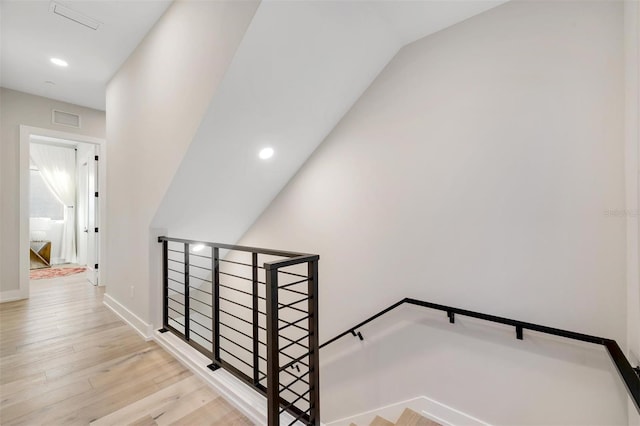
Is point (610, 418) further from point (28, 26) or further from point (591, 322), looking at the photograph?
point (28, 26)

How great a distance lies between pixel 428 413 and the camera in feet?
6.84

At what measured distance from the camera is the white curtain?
600 cm

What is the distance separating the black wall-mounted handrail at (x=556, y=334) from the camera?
1.02m

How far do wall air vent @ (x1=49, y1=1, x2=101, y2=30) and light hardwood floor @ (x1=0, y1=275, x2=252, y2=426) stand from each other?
292cm

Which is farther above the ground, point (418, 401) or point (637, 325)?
point (637, 325)

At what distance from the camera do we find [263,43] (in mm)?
1680

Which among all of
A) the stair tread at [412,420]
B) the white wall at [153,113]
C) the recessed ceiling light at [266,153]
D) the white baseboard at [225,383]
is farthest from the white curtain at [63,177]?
the stair tread at [412,420]

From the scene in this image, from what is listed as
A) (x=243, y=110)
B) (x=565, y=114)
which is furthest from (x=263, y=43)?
(x=565, y=114)

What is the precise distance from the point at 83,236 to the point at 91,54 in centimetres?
484

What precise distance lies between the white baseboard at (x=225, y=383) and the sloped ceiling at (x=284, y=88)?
1.11m

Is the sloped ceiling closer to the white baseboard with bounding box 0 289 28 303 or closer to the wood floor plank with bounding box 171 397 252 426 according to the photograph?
the wood floor plank with bounding box 171 397 252 426

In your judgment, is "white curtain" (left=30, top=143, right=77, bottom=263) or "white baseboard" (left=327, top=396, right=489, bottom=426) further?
"white curtain" (left=30, top=143, right=77, bottom=263)

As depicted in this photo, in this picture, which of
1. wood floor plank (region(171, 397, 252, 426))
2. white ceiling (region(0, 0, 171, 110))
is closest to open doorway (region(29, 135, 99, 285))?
white ceiling (region(0, 0, 171, 110))

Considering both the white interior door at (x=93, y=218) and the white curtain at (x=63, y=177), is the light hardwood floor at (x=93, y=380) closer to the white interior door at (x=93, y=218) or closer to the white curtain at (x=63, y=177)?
the white interior door at (x=93, y=218)
